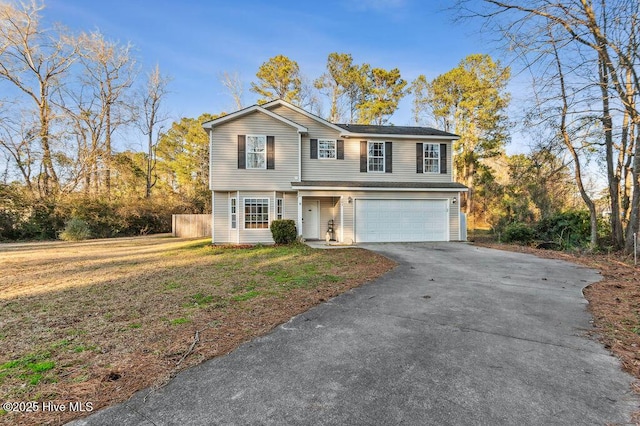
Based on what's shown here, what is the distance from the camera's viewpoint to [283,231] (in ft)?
42.0

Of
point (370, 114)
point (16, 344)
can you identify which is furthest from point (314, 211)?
point (370, 114)

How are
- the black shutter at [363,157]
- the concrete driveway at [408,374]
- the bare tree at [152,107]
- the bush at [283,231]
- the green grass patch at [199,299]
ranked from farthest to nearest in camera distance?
the bare tree at [152,107] < the black shutter at [363,157] < the bush at [283,231] < the green grass patch at [199,299] < the concrete driveway at [408,374]

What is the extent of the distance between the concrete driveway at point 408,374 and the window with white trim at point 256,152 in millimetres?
9964

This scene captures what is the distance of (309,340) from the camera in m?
3.47

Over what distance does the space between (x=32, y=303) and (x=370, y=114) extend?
79.6ft

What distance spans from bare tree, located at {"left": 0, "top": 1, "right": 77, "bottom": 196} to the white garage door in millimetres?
18948

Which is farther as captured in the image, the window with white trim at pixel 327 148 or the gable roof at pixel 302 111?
the window with white trim at pixel 327 148

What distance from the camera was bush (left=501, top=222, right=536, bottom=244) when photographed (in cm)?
1405

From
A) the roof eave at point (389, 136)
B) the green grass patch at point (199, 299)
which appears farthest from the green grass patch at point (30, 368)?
the roof eave at point (389, 136)

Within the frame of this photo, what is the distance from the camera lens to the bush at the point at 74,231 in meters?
15.9

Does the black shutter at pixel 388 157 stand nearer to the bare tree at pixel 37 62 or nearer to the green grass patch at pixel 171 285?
the green grass patch at pixel 171 285

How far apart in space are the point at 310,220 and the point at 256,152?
4.12m

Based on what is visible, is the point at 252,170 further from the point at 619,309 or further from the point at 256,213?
the point at 619,309

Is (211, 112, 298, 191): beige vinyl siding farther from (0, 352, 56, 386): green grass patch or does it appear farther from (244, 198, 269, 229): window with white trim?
(0, 352, 56, 386): green grass patch
